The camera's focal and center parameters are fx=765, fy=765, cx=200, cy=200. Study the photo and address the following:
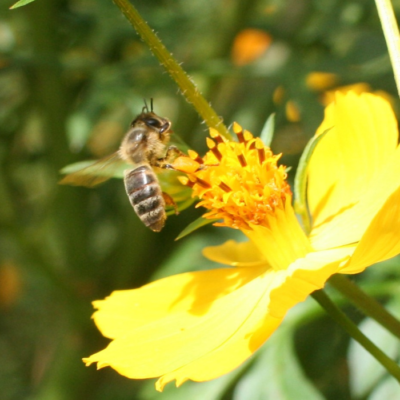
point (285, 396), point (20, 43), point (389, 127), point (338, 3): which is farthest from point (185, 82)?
point (20, 43)

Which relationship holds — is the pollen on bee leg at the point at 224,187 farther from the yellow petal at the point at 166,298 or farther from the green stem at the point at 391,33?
the green stem at the point at 391,33

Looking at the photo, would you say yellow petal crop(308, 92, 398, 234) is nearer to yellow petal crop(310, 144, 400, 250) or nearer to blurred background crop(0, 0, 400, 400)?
yellow petal crop(310, 144, 400, 250)

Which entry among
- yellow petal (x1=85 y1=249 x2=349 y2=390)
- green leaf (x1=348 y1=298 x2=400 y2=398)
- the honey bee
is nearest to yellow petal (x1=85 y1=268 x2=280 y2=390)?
yellow petal (x1=85 y1=249 x2=349 y2=390)

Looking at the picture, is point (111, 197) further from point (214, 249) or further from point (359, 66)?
point (214, 249)

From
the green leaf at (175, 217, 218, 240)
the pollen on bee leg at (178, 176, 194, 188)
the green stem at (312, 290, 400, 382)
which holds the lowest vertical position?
the green stem at (312, 290, 400, 382)

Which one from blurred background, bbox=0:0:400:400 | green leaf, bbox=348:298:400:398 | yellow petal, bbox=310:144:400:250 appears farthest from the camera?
blurred background, bbox=0:0:400:400

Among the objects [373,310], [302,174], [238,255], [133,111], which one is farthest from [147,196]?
[133,111]

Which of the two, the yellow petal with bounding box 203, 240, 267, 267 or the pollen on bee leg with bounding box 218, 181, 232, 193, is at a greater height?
the pollen on bee leg with bounding box 218, 181, 232, 193
